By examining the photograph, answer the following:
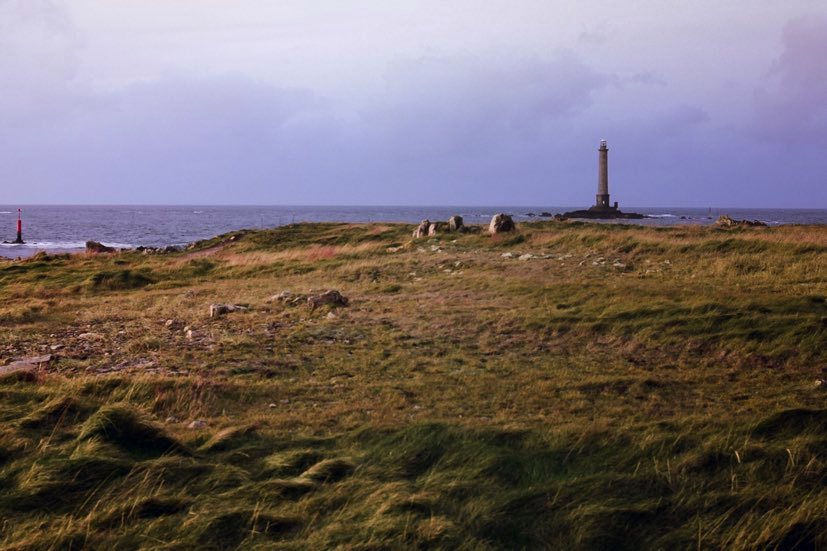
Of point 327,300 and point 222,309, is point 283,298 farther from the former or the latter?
point 222,309

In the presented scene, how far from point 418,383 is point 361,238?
26917mm

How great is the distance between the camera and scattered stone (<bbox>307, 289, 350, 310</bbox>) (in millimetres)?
14312

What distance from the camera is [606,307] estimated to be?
479 inches

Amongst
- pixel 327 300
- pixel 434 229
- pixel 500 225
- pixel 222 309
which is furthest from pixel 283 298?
pixel 434 229

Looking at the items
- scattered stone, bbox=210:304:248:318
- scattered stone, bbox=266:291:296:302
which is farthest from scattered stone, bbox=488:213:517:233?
scattered stone, bbox=210:304:248:318

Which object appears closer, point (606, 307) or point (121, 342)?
point (121, 342)

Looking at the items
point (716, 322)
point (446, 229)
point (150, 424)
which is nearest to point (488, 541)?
point (150, 424)

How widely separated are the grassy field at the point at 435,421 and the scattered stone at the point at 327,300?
0.37 metres

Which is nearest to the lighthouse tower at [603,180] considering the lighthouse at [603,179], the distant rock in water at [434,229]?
the lighthouse at [603,179]

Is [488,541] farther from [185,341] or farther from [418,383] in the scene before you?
[185,341]

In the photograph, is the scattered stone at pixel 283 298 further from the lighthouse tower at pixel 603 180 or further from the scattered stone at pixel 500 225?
the lighthouse tower at pixel 603 180

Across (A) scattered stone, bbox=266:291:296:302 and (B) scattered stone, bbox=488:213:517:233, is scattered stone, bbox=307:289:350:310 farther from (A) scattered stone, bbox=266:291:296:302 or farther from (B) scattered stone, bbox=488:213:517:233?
(B) scattered stone, bbox=488:213:517:233

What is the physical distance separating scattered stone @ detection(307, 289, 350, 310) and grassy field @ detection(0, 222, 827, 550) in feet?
1.21

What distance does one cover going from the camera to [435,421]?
6668 millimetres
